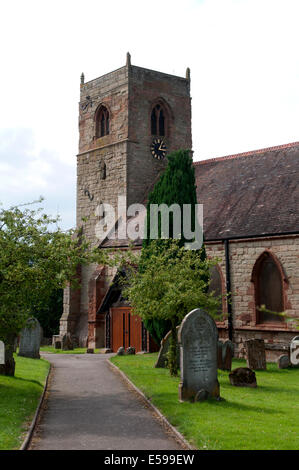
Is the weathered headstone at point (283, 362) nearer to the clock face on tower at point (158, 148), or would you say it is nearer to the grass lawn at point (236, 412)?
the grass lawn at point (236, 412)

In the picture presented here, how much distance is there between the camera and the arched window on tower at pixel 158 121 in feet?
102

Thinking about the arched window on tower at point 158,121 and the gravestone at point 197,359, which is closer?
the gravestone at point 197,359

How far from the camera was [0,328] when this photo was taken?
12.0 m

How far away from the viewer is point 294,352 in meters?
18.1

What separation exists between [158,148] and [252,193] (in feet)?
30.1

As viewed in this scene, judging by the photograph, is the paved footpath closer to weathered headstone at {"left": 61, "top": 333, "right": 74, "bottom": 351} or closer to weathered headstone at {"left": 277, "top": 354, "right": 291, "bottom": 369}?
weathered headstone at {"left": 277, "top": 354, "right": 291, "bottom": 369}

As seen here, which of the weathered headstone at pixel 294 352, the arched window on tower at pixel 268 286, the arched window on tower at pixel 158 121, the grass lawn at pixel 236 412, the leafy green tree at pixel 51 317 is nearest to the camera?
the grass lawn at pixel 236 412

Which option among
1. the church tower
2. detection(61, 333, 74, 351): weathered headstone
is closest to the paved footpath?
detection(61, 333, 74, 351): weathered headstone

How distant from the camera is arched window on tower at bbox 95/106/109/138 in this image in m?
31.6

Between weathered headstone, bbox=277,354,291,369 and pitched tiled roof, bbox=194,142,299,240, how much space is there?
5.08 meters

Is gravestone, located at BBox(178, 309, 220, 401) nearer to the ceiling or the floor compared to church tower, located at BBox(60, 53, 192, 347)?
nearer to the floor

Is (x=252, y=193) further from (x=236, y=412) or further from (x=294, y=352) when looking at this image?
(x=236, y=412)
